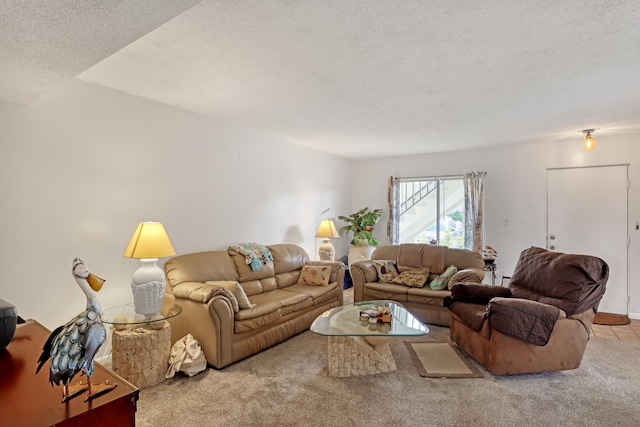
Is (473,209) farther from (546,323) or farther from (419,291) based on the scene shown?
(546,323)

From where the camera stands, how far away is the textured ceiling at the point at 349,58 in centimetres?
166

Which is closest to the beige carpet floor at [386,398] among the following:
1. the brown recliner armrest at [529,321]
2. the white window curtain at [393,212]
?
the brown recliner armrest at [529,321]

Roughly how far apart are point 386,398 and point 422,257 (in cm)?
250

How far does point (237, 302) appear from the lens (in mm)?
3033

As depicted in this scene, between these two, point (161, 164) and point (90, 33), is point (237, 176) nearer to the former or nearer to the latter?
point (161, 164)

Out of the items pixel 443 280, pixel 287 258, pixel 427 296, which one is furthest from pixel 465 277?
pixel 287 258

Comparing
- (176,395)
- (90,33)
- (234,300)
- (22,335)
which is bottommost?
(176,395)

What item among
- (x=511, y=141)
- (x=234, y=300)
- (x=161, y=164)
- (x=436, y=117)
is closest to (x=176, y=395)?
(x=234, y=300)

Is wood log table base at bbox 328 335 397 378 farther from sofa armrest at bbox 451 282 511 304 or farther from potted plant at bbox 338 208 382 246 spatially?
potted plant at bbox 338 208 382 246

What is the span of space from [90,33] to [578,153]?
5.81 meters

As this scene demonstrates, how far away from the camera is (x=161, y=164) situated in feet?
11.3

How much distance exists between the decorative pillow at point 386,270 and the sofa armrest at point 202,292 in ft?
7.12

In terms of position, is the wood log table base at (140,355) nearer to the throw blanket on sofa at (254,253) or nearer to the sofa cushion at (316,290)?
the throw blanket on sofa at (254,253)

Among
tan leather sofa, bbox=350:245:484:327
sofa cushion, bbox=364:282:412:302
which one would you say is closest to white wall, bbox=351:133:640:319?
tan leather sofa, bbox=350:245:484:327
